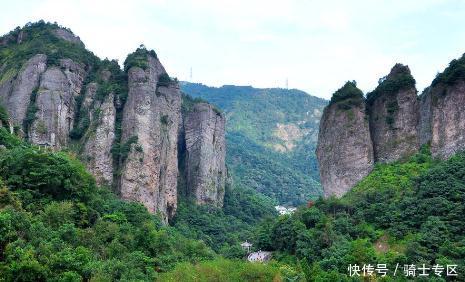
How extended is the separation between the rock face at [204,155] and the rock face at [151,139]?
4697 millimetres

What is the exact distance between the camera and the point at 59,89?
54.3m

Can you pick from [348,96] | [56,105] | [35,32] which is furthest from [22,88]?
[348,96]

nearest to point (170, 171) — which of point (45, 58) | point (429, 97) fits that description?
point (45, 58)

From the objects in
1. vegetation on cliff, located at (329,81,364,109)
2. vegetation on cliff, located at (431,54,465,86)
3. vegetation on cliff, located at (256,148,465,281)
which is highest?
vegetation on cliff, located at (431,54,465,86)

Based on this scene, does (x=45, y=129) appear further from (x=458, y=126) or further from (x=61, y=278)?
(x=458, y=126)

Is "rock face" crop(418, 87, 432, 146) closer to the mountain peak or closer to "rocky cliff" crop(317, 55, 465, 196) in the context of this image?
"rocky cliff" crop(317, 55, 465, 196)

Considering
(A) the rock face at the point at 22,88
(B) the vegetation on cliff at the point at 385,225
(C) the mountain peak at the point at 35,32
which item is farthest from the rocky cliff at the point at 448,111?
(C) the mountain peak at the point at 35,32

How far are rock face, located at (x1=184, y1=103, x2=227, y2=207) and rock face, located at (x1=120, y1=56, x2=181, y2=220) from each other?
4.70 meters

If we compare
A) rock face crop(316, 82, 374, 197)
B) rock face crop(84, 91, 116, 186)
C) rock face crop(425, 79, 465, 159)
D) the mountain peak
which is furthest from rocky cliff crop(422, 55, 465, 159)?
the mountain peak

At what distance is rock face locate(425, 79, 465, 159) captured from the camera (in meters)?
39.6


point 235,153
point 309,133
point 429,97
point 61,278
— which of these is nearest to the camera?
point 61,278

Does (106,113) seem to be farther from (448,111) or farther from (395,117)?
(448,111)

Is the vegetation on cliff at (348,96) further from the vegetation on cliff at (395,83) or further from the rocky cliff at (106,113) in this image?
the rocky cliff at (106,113)

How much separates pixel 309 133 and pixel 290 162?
78.8ft
